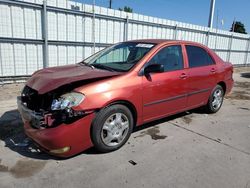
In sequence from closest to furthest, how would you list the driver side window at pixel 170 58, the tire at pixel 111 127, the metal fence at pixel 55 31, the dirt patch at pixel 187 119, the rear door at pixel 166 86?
the tire at pixel 111 127
the rear door at pixel 166 86
the driver side window at pixel 170 58
the dirt patch at pixel 187 119
the metal fence at pixel 55 31

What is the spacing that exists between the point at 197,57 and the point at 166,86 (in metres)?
1.31

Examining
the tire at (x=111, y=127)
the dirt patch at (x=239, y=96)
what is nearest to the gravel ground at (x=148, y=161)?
the tire at (x=111, y=127)

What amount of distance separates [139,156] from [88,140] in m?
0.79

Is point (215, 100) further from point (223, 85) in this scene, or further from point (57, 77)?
point (57, 77)

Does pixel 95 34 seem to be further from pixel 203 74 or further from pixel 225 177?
pixel 225 177

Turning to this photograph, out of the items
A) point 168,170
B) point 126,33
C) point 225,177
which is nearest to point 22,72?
point 126,33

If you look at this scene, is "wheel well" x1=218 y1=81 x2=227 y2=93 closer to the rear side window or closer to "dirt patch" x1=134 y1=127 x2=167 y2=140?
the rear side window

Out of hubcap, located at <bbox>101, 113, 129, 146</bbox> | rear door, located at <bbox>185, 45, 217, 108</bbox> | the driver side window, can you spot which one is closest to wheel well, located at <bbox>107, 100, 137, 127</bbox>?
hubcap, located at <bbox>101, 113, 129, 146</bbox>

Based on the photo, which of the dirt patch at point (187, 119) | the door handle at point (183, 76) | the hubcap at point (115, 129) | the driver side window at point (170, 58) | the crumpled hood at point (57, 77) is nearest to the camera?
the crumpled hood at point (57, 77)

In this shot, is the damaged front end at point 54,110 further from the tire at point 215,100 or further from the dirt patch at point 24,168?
the tire at point 215,100

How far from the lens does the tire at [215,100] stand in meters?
5.18

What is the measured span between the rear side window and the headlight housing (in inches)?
99.0

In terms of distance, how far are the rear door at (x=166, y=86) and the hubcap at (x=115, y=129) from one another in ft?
1.51

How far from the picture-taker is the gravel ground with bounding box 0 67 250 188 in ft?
8.73
